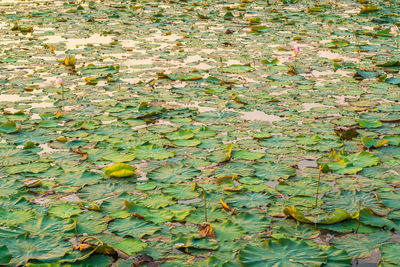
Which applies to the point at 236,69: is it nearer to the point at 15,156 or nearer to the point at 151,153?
the point at 151,153

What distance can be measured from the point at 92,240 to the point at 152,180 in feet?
2.01

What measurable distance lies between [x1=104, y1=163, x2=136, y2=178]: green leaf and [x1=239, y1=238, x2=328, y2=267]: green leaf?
36.8 inches

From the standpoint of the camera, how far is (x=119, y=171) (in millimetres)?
2613

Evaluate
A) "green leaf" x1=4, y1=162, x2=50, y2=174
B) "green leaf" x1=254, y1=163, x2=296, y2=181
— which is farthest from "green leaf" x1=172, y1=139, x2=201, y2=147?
"green leaf" x1=4, y1=162, x2=50, y2=174

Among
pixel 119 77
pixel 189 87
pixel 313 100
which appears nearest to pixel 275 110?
pixel 313 100

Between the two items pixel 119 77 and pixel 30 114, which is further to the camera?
pixel 119 77

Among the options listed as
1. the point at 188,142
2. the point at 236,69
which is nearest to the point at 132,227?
the point at 188,142

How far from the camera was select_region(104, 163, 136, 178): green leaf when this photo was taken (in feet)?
8.56

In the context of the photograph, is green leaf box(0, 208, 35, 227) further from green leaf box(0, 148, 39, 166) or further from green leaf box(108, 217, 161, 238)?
green leaf box(0, 148, 39, 166)

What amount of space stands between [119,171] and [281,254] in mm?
1072

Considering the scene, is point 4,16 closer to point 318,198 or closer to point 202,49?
point 202,49

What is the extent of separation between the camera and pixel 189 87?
4.24m

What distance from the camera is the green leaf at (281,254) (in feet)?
5.99

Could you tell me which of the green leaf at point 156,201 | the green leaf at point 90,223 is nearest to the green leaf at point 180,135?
the green leaf at point 156,201
